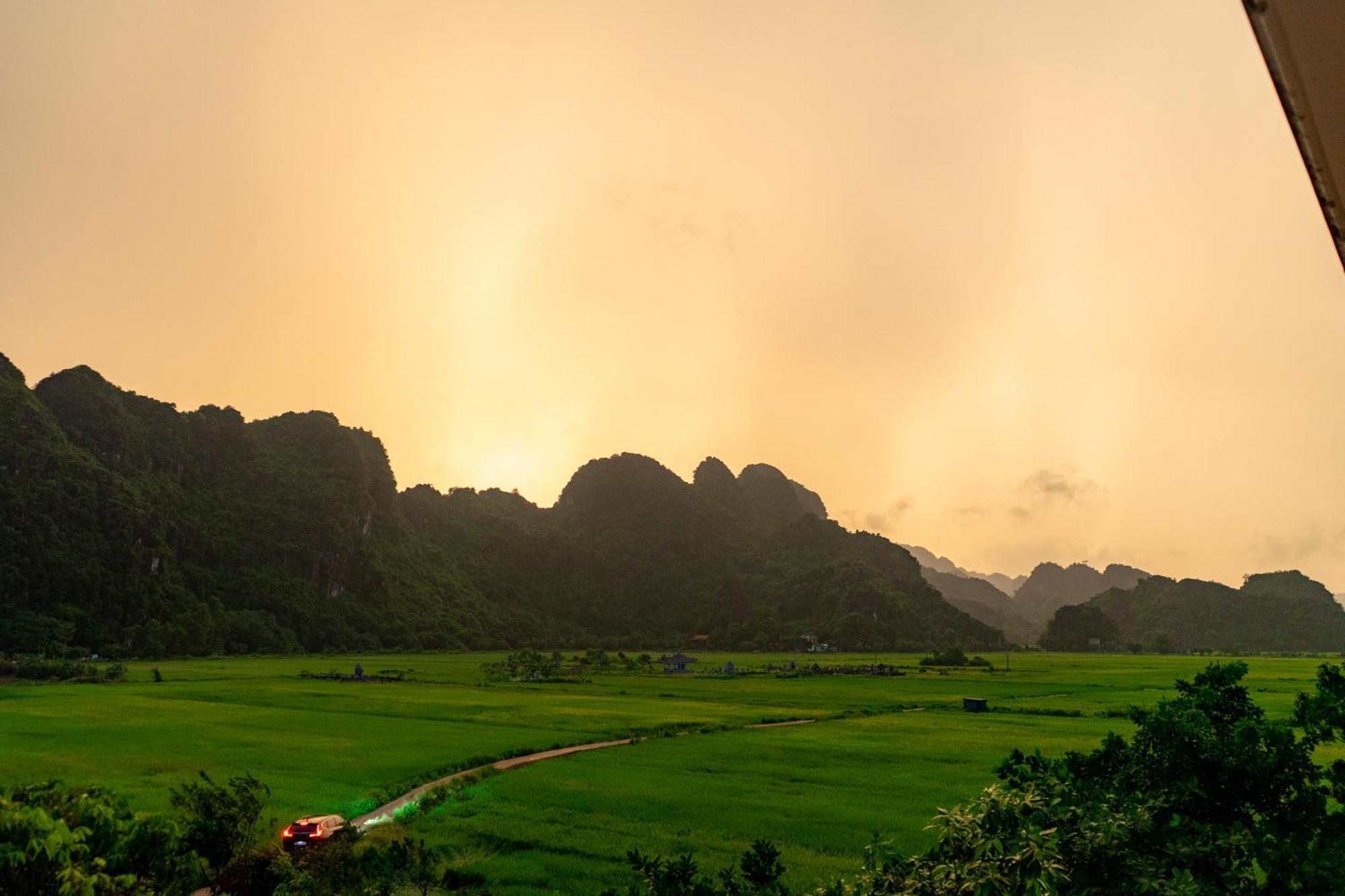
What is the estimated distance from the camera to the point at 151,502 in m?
101

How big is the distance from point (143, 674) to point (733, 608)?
290ft

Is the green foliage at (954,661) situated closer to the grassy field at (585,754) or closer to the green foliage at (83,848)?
the grassy field at (585,754)

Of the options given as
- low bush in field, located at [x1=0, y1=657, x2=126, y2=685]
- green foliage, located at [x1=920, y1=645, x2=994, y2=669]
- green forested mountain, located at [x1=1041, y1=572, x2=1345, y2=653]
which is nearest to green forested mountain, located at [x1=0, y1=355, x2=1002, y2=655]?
low bush in field, located at [x1=0, y1=657, x2=126, y2=685]

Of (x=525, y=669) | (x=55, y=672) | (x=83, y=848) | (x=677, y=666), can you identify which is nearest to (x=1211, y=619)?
(x=677, y=666)

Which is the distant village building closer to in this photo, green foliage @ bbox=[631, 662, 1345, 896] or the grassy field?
the grassy field

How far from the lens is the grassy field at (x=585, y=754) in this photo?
16234 mm

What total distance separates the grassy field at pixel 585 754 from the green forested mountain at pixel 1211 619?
273 ft

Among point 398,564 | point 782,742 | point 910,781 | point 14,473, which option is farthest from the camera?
point 398,564

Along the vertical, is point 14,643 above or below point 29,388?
below

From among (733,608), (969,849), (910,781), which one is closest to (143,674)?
(910,781)

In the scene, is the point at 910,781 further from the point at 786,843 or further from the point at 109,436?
the point at 109,436

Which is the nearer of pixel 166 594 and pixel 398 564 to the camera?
pixel 166 594

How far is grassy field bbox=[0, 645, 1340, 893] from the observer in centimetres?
1623

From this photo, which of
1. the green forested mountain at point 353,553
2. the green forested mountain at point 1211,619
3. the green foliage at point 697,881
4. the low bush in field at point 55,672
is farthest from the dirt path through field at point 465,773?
the green forested mountain at point 1211,619
